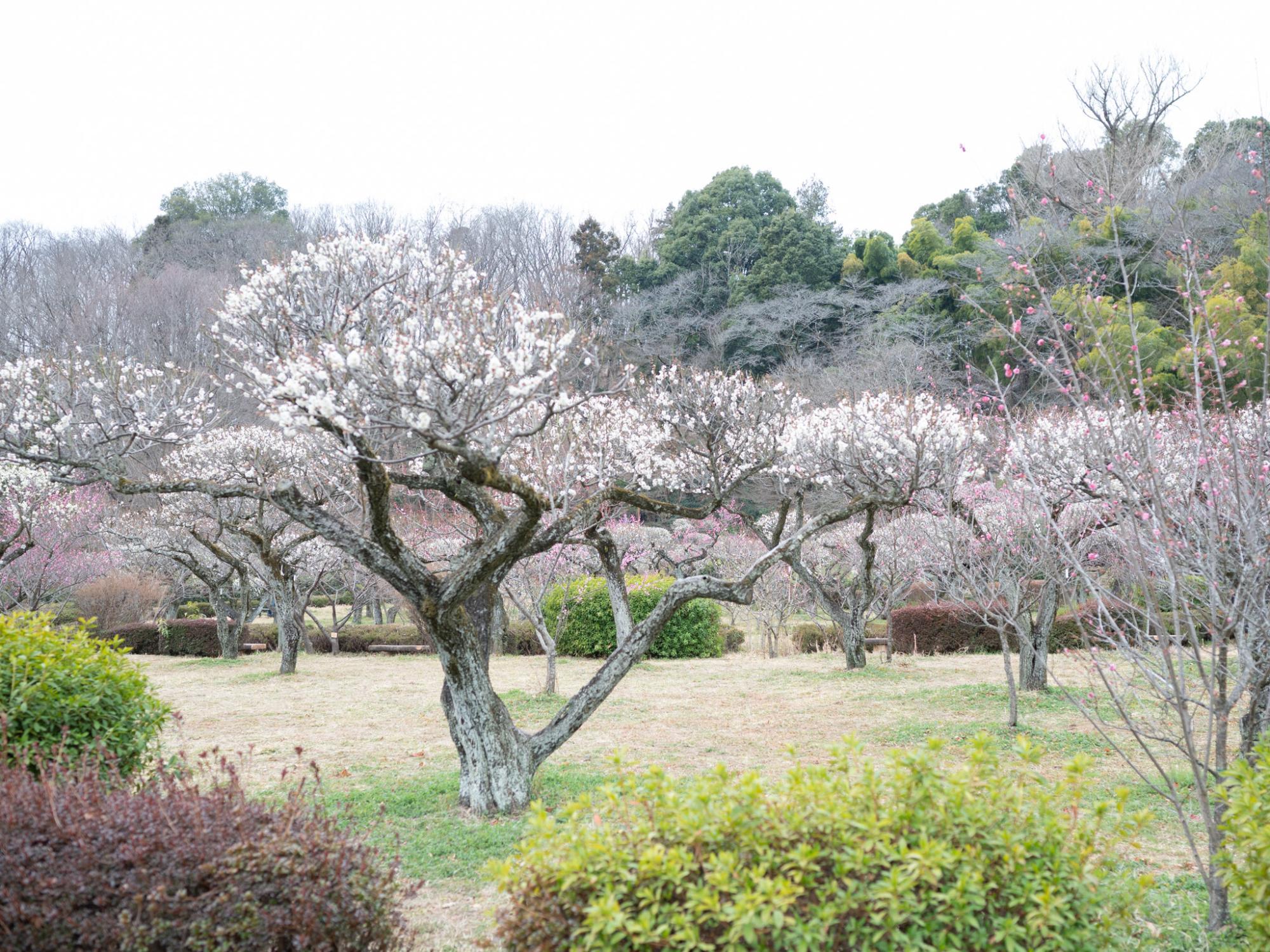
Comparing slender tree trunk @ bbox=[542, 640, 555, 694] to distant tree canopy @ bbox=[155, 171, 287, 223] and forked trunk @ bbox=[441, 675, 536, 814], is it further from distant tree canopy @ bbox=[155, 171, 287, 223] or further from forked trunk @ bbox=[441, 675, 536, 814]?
distant tree canopy @ bbox=[155, 171, 287, 223]

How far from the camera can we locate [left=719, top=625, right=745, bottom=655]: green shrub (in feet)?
55.3

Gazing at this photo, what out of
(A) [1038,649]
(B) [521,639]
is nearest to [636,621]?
(B) [521,639]

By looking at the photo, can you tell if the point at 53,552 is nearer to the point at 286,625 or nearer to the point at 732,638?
the point at 286,625

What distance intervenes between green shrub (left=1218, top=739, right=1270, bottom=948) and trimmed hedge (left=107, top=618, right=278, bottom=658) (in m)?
17.3

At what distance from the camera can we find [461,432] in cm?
463

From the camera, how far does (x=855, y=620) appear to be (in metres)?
12.8

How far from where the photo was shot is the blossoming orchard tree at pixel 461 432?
4.99 meters

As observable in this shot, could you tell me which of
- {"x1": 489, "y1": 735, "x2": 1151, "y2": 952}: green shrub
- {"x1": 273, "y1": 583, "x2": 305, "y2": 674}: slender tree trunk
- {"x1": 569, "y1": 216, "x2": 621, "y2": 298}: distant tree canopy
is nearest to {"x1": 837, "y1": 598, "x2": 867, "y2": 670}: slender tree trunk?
{"x1": 273, "y1": 583, "x2": 305, "y2": 674}: slender tree trunk

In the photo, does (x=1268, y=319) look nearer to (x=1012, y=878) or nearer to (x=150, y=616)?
(x=1012, y=878)

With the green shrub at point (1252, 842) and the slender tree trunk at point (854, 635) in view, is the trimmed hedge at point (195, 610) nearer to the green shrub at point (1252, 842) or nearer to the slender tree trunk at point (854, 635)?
the slender tree trunk at point (854, 635)

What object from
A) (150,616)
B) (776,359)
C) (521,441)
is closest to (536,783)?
(521,441)

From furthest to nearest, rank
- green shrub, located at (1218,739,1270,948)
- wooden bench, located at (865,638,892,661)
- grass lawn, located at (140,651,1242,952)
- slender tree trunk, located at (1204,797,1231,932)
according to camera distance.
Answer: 1. wooden bench, located at (865,638,892,661)
2. grass lawn, located at (140,651,1242,952)
3. slender tree trunk, located at (1204,797,1231,932)
4. green shrub, located at (1218,739,1270,948)

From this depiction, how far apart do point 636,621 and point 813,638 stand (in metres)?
3.53

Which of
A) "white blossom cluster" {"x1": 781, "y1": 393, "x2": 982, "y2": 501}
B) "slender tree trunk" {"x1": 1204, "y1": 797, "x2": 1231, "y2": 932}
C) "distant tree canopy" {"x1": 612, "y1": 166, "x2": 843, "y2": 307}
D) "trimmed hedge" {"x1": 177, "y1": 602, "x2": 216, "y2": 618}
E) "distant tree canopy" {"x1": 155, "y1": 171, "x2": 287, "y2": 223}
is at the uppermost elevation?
"distant tree canopy" {"x1": 155, "y1": 171, "x2": 287, "y2": 223}
